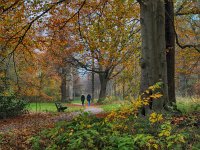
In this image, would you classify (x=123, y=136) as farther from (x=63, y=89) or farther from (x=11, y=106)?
(x=63, y=89)

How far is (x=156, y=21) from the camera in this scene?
9.62 metres

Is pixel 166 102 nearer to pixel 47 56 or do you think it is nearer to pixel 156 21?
pixel 156 21

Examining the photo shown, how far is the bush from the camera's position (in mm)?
16172

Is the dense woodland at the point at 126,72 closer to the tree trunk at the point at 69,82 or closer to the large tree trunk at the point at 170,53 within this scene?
the large tree trunk at the point at 170,53

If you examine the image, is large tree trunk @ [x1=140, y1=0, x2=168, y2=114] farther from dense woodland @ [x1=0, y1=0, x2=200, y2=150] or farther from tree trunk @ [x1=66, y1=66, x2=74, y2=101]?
tree trunk @ [x1=66, y1=66, x2=74, y2=101]

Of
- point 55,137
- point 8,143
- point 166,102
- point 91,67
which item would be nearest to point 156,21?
point 166,102

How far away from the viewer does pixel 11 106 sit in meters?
16.6

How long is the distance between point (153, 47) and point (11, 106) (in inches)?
414

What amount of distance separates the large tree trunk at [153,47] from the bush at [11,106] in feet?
32.3

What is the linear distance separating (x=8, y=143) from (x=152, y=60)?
508cm

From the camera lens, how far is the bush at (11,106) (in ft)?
53.1

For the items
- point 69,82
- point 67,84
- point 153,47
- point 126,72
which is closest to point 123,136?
point 153,47

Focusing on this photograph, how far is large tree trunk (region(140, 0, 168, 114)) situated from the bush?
32.3 feet

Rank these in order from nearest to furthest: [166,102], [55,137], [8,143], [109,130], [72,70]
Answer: [109,130]
[55,137]
[8,143]
[166,102]
[72,70]
